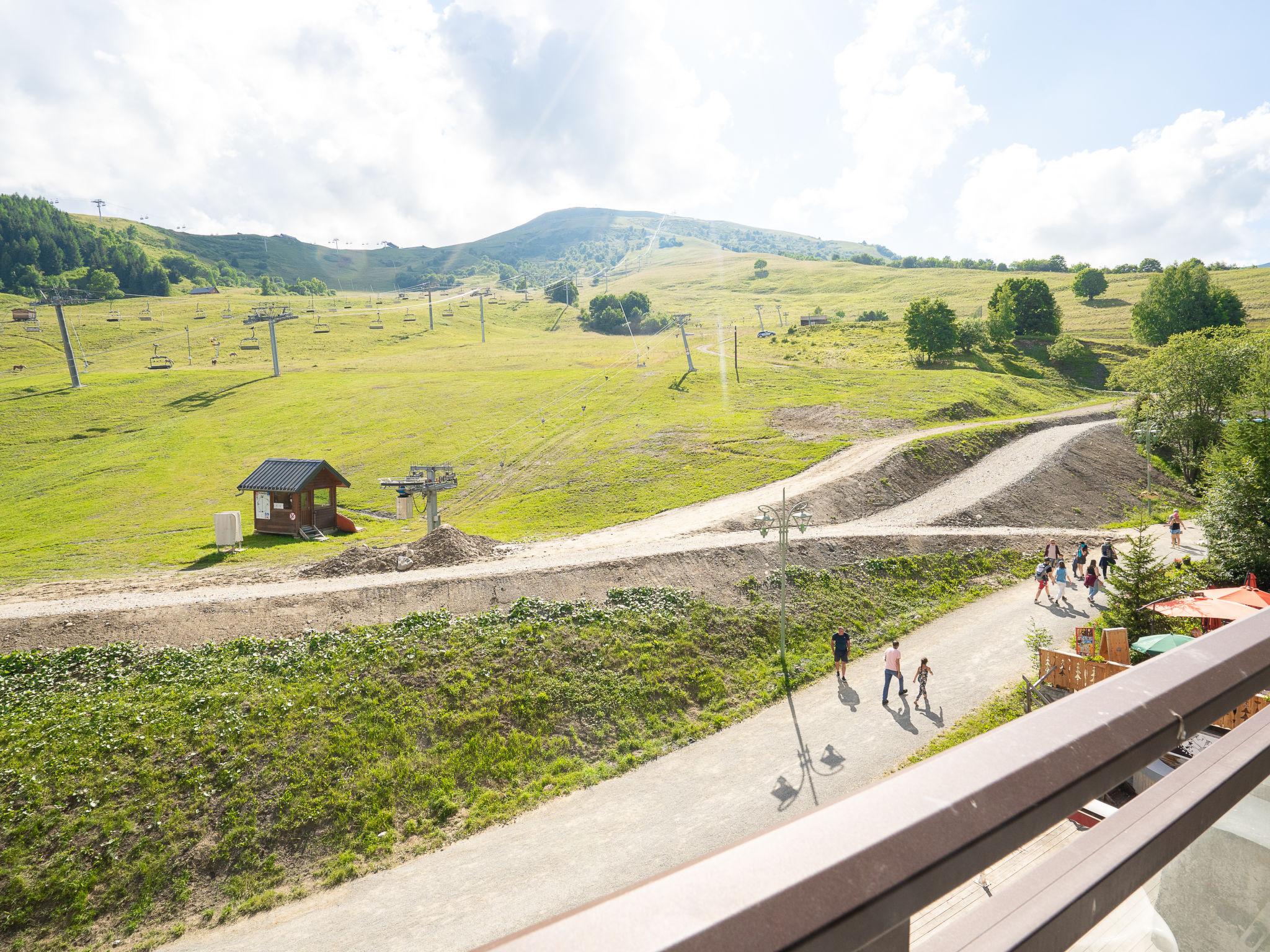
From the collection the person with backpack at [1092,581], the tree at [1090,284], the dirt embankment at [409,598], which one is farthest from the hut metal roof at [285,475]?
the tree at [1090,284]

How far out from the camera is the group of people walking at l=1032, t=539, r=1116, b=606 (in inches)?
1164

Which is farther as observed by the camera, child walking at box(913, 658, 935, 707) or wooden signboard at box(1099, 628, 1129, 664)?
child walking at box(913, 658, 935, 707)

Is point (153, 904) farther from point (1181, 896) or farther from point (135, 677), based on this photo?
point (1181, 896)

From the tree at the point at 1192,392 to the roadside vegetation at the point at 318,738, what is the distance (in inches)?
1616

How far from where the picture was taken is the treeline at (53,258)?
186250mm

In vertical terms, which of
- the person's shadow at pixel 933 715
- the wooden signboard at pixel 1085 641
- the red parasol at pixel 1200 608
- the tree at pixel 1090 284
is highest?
A: the tree at pixel 1090 284

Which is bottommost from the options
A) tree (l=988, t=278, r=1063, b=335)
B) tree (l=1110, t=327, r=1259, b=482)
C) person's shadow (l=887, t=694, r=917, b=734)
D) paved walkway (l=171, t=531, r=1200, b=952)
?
paved walkway (l=171, t=531, r=1200, b=952)

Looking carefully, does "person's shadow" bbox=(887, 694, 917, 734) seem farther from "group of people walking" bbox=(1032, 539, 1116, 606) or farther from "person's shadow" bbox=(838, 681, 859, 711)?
"group of people walking" bbox=(1032, 539, 1116, 606)

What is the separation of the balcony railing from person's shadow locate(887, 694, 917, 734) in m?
21.3

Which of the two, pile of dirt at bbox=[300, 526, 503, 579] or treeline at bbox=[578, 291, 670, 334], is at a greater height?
treeline at bbox=[578, 291, 670, 334]

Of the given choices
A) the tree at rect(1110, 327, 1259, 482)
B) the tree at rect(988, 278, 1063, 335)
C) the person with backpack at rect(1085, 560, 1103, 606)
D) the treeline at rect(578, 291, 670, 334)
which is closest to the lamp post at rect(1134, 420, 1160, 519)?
the tree at rect(1110, 327, 1259, 482)

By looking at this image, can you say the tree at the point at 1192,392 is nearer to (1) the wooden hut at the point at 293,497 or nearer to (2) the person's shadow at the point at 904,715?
(2) the person's shadow at the point at 904,715

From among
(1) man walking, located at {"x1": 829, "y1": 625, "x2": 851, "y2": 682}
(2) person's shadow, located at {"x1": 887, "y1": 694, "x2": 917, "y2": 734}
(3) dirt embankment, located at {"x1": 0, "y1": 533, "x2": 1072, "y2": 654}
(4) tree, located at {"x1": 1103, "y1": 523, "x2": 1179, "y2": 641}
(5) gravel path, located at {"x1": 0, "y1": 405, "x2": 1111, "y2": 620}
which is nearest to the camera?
(2) person's shadow, located at {"x1": 887, "y1": 694, "x2": 917, "y2": 734}

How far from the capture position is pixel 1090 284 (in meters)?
143
